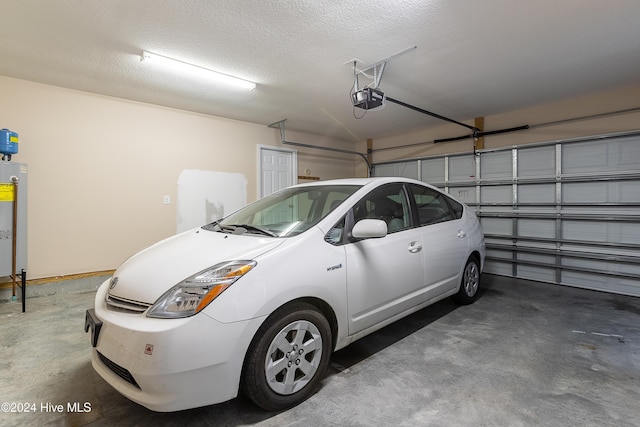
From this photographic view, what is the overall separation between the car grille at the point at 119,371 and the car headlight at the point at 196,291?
301 mm

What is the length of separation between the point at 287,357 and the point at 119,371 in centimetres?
81

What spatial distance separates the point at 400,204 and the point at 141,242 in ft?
12.6

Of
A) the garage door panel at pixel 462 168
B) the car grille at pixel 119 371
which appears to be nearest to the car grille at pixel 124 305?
the car grille at pixel 119 371

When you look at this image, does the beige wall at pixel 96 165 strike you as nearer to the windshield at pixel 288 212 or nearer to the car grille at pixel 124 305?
the windshield at pixel 288 212

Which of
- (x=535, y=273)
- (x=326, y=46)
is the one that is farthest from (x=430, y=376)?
(x=535, y=273)

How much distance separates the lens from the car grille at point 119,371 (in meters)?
1.39

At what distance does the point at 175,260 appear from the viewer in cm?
168

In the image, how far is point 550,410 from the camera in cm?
167

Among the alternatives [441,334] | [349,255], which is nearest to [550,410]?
[441,334]

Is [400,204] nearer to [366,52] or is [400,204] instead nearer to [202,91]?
[366,52]

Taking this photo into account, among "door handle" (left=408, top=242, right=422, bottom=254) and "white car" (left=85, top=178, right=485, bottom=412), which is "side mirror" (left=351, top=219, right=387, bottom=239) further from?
"door handle" (left=408, top=242, right=422, bottom=254)

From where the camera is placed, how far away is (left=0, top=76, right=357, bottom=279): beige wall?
3.66 meters

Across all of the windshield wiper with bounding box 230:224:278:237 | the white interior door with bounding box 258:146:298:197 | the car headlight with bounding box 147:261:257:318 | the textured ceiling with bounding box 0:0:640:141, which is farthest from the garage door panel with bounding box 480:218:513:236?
the car headlight with bounding box 147:261:257:318

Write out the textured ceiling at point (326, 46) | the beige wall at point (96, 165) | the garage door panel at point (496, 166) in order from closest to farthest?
the textured ceiling at point (326, 46) < the beige wall at point (96, 165) < the garage door panel at point (496, 166)
